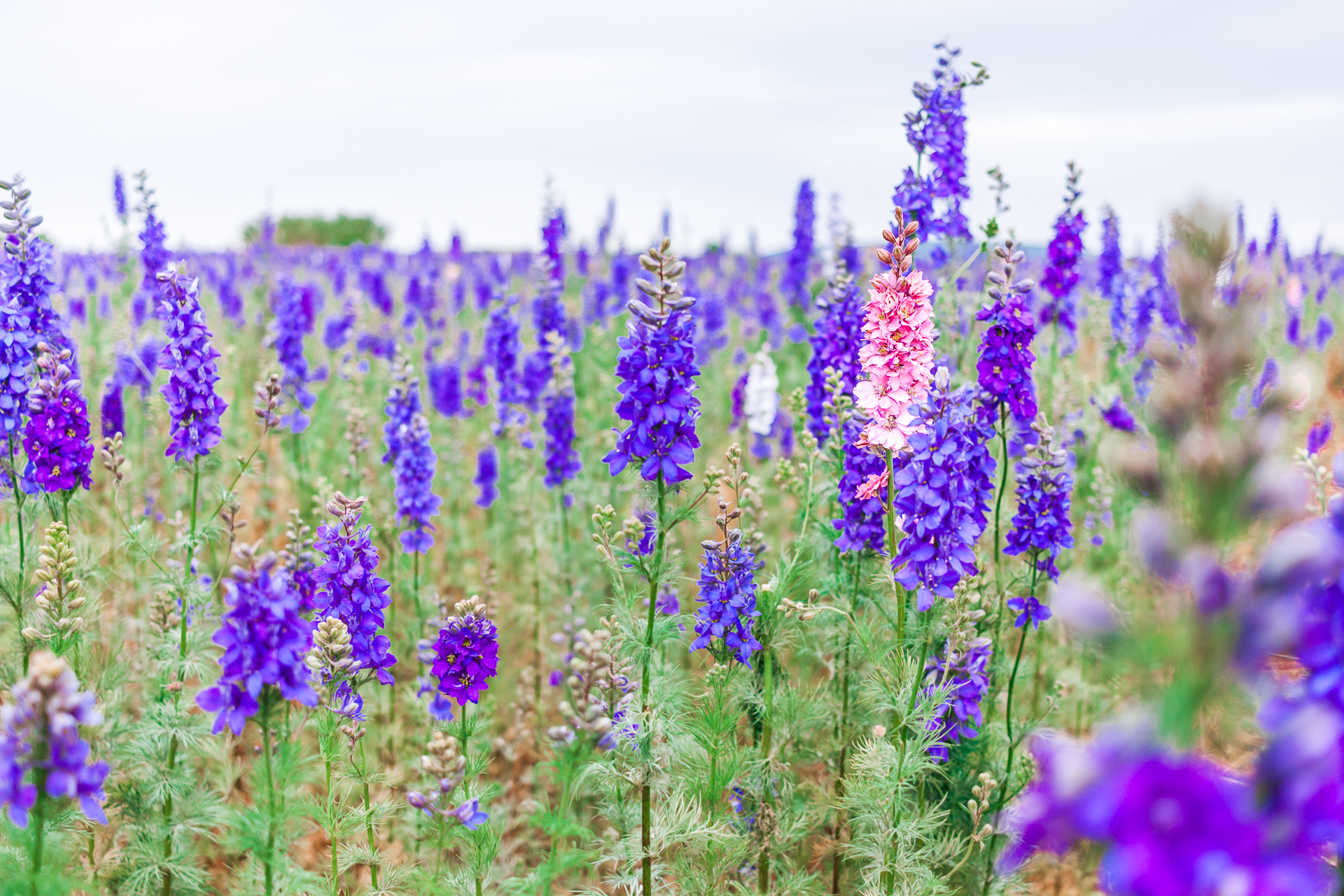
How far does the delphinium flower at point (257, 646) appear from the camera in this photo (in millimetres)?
2146

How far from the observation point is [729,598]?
10.3 ft

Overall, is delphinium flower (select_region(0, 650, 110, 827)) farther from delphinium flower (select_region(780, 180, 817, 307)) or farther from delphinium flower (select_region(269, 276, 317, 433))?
delphinium flower (select_region(780, 180, 817, 307))

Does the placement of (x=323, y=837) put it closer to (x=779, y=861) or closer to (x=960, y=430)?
(x=779, y=861)

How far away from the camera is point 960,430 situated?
3.05 metres

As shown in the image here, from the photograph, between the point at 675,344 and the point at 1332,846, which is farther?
the point at 675,344

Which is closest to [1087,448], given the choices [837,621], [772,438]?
[772,438]

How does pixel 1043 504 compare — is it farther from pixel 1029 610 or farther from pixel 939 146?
pixel 939 146

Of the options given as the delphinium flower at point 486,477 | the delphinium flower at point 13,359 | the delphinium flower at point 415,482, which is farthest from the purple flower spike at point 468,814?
the delphinium flower at point 486,477

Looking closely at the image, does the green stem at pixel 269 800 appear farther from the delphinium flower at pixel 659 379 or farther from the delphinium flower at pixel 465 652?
the delphinium flower at pixel 659 379

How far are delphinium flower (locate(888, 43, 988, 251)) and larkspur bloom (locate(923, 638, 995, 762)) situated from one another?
231cm

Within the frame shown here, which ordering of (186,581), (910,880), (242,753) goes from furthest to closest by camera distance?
(242,753), (186,581), (910,880)

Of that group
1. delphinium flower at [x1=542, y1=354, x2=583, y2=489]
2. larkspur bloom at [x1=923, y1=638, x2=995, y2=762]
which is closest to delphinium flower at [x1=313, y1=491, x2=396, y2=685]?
larkspur bloom at [x1=923, y1=638, x2=995, y2=762]

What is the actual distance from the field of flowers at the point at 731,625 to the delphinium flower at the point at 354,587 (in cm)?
2

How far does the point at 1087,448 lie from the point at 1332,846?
5090 millimetres
